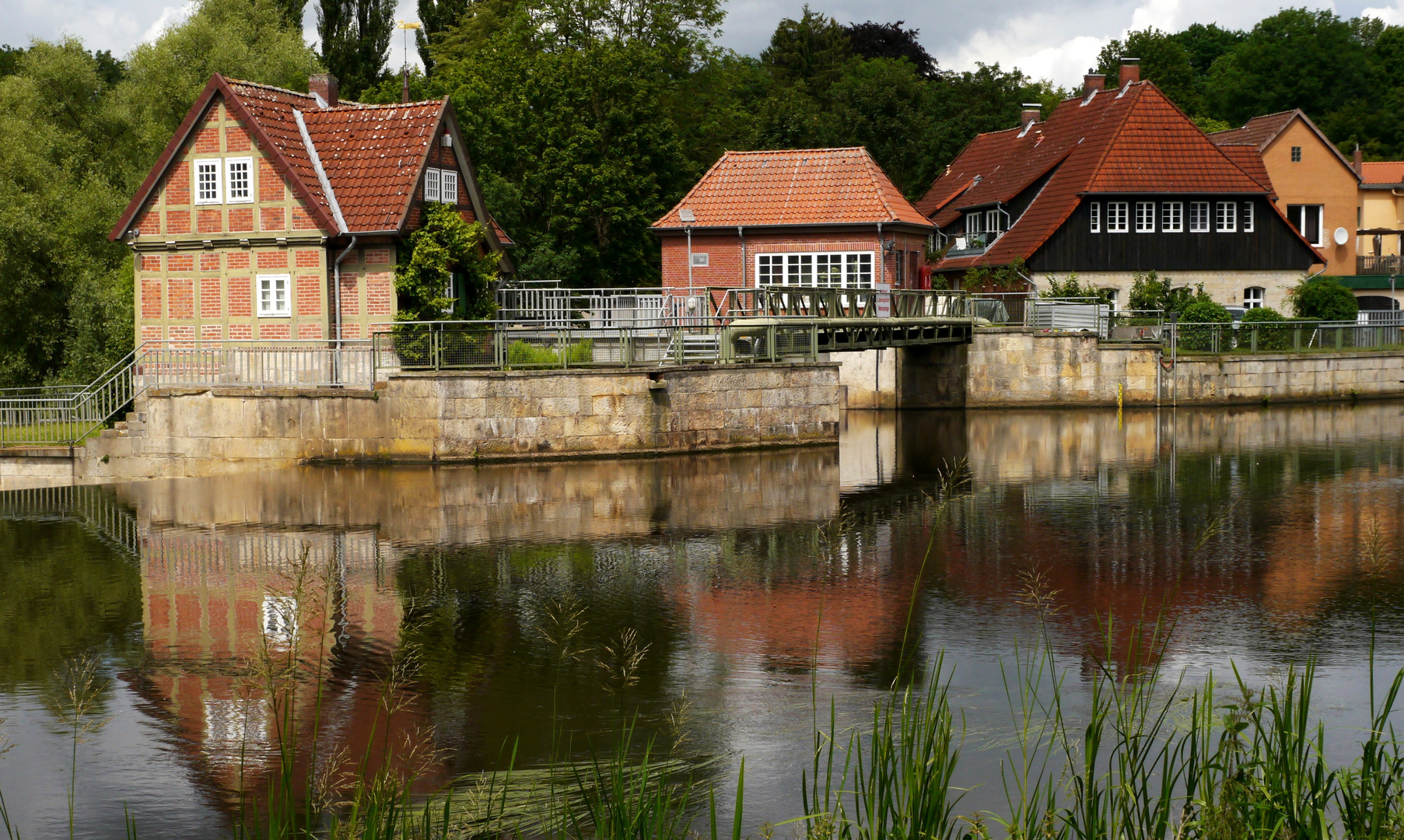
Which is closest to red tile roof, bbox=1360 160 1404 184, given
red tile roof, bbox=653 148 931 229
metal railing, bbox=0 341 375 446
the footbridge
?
red tile roof, bbox=653 148 931 229

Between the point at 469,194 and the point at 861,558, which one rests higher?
the point at 469,194

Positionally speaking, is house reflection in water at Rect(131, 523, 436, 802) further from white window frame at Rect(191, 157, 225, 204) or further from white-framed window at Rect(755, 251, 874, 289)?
white-framed window at Rect(755, 251, 874, 289)

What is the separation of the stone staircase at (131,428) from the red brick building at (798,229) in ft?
63.0

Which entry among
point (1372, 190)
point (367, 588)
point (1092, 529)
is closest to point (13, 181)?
point (367, 588)

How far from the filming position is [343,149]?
3425 cm

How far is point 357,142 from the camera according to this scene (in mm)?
34188

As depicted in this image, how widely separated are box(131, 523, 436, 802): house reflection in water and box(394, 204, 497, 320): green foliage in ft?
40.4

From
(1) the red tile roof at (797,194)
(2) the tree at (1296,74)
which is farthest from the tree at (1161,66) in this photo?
(1) the red tile roof at (797,194)

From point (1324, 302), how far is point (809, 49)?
39079mm

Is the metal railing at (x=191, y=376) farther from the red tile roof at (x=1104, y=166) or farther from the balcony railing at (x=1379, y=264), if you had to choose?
the balcony railing at (x=1379, y=264)

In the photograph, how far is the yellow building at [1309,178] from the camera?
5378 cm

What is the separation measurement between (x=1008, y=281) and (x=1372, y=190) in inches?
973

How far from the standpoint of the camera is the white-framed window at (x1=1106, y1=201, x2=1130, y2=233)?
46594 millimetres

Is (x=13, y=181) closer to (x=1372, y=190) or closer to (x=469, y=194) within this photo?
(x=469, y=194)
